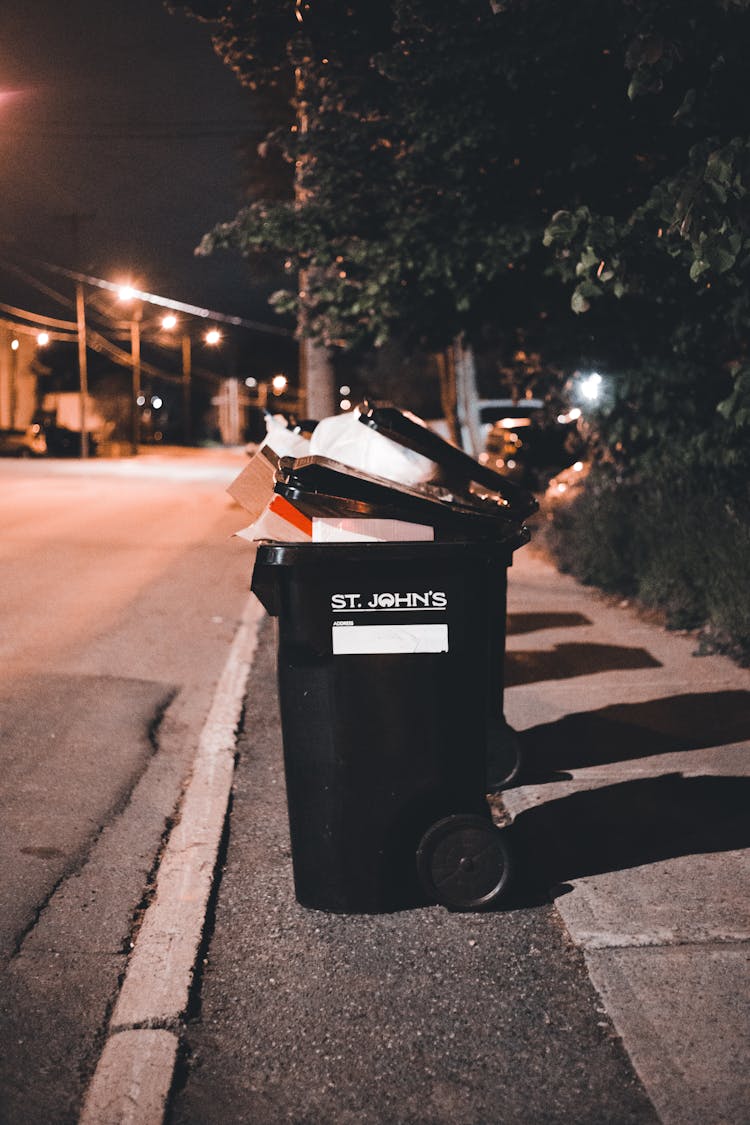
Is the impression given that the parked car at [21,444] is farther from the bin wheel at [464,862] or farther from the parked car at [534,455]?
the bin wheel at [464,862]

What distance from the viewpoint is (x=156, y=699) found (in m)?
7.01

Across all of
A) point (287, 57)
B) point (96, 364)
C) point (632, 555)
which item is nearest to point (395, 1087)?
point (632, 555)

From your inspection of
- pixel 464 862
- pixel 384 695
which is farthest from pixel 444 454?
pixel 464 862

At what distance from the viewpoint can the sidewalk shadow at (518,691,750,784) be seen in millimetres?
5426

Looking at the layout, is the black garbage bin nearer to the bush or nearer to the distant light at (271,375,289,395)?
the bush

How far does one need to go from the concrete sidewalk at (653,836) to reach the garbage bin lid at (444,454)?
1359mm

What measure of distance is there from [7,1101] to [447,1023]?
3.94 ft

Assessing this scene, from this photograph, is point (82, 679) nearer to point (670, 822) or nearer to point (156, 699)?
point (156, 699)

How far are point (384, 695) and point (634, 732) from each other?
2.59 meters

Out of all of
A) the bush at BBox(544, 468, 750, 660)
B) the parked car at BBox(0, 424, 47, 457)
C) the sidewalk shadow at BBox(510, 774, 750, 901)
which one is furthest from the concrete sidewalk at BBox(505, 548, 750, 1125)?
the parked car at BBox(0, 424, 47, 457)

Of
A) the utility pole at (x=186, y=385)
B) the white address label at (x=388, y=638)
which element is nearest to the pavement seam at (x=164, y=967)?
the white address label at (x=388, y=638)

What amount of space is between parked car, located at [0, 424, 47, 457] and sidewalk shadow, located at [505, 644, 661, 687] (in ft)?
150

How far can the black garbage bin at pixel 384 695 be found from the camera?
3650mm

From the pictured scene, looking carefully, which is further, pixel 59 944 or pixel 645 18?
pixel 645 18
